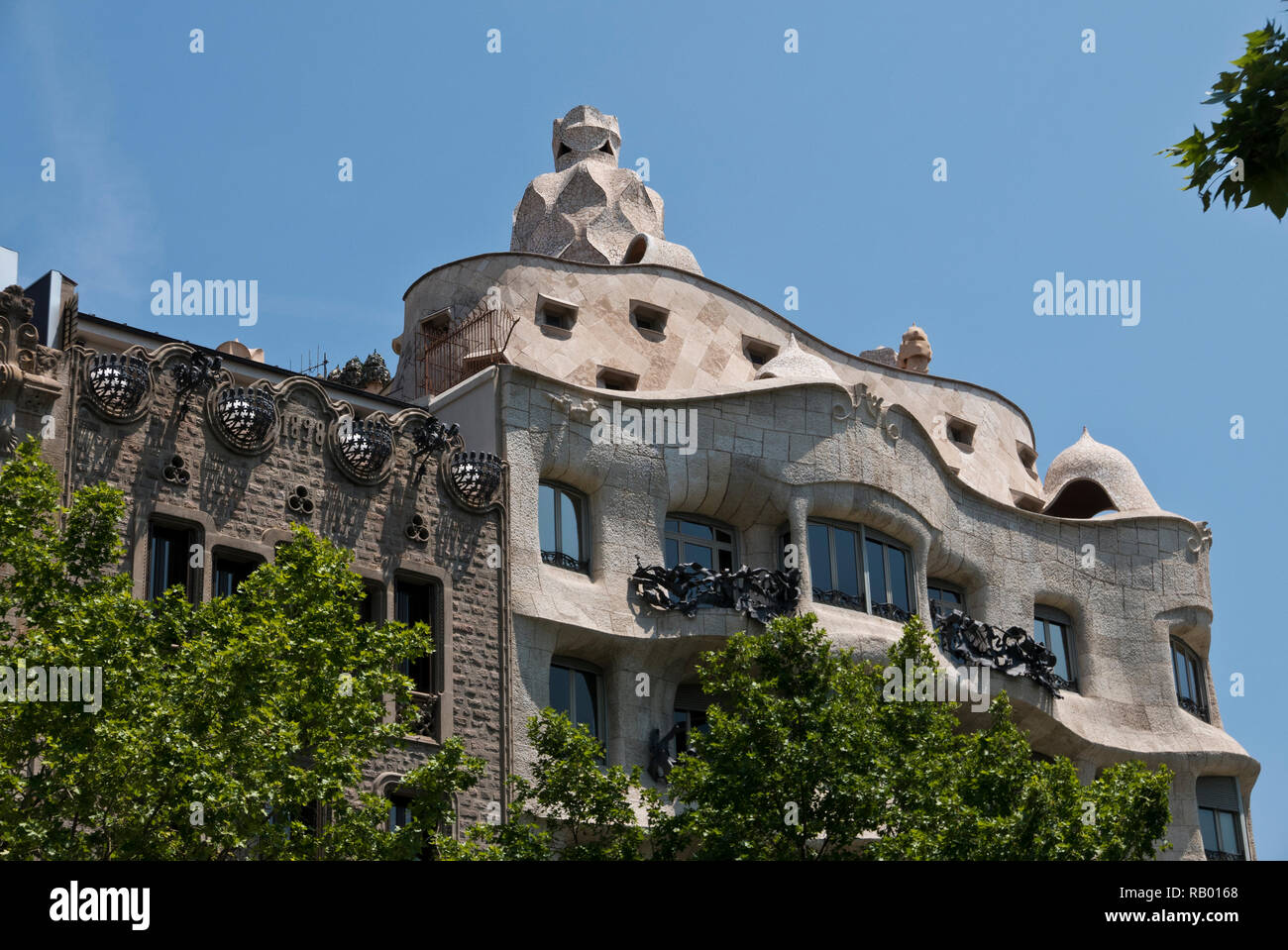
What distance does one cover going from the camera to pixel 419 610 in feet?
102

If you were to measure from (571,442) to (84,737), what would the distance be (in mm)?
13154

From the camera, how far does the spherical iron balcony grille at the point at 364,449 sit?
30719 mm

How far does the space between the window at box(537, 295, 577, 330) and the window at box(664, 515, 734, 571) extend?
4972 mm

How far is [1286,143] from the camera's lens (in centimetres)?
1100

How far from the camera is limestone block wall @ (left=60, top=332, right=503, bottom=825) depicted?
28.2m

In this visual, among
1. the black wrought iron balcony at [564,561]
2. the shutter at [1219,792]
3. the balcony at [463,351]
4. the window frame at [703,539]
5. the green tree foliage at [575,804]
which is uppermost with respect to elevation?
the balcony at [463,351]

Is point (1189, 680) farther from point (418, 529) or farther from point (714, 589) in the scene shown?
point (418, 529)

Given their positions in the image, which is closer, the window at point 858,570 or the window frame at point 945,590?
the window at point 858,570

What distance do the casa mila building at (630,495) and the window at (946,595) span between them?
0.05m

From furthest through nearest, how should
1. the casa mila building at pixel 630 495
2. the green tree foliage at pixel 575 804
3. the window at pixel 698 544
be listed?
the window at pixel 698 544, the casa mila building at pixel 630 495, the green tree foliage at pixel 575 804

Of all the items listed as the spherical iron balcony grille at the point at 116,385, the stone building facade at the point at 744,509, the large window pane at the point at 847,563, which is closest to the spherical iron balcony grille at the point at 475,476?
the stone building facade at the point at 744,509

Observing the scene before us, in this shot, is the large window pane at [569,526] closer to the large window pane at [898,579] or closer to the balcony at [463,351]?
the balcony at [463,351]
